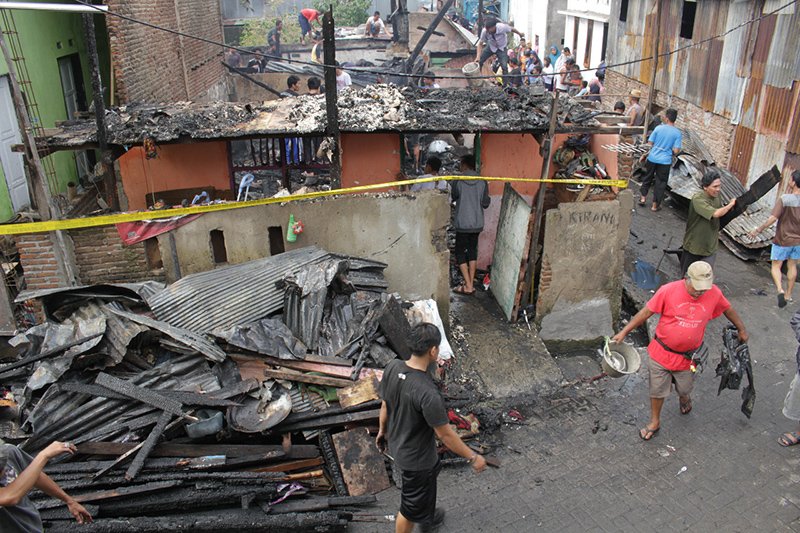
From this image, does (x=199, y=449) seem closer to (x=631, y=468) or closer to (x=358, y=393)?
(x=358, y=393)

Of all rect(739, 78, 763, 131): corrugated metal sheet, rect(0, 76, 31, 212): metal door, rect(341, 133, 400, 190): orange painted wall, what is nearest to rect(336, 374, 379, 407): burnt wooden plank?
rect(341, 133, 400, 190): orange painted wall

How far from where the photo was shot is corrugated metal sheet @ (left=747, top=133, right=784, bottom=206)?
34.8ft

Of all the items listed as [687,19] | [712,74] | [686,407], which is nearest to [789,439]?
[686,407]

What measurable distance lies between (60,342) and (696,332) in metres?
5.95

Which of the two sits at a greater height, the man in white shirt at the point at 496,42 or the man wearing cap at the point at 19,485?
the man in white shirt at the point at 496,42

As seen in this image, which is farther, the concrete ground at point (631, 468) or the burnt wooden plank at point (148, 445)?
the concrete ground at point (631, 468)

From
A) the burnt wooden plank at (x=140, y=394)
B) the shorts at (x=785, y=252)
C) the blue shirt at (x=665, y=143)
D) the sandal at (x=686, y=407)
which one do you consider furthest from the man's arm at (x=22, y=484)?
the blue shirt at (x=665, y=143)

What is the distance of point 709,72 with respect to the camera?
1336cm

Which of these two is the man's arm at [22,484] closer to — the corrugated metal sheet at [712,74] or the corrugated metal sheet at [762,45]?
the corrugated metal sheet at [762,45]

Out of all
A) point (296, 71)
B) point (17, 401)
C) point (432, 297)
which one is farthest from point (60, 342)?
point (296, 71)

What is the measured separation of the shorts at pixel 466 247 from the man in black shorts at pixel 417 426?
4667 millimetres

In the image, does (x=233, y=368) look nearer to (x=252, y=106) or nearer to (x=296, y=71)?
(x=252, y=106)

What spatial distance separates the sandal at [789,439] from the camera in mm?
5859

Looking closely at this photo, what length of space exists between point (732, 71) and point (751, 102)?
111 cm
